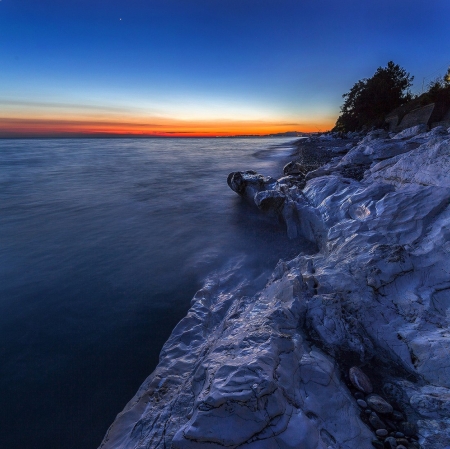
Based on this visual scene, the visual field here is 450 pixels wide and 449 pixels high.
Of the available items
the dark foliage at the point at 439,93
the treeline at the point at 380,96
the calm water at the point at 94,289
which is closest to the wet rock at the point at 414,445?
the calm water at the point at 94,289

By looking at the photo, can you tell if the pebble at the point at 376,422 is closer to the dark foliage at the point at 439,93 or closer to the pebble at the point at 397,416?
the pebble at the point at 397,416

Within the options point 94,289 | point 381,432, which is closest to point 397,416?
point 381,432

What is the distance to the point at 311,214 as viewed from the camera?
18.2ft

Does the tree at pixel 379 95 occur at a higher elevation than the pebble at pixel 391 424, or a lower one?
higher

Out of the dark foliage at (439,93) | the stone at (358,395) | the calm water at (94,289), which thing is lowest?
the calm water at (94,289)

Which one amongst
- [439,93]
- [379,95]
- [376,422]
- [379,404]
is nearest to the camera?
[376,422]

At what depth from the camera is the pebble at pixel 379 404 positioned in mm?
1718

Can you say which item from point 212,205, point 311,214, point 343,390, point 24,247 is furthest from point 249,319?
point 212,205

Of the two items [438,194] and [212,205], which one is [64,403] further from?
[212,205]

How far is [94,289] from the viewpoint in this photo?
4477mm

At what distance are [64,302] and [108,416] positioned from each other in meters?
2.34

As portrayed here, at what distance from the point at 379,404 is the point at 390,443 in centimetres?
24

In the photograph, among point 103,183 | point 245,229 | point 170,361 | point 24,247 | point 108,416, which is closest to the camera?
point 108,416

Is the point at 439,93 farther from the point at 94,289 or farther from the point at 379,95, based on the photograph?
the point at 94,289
